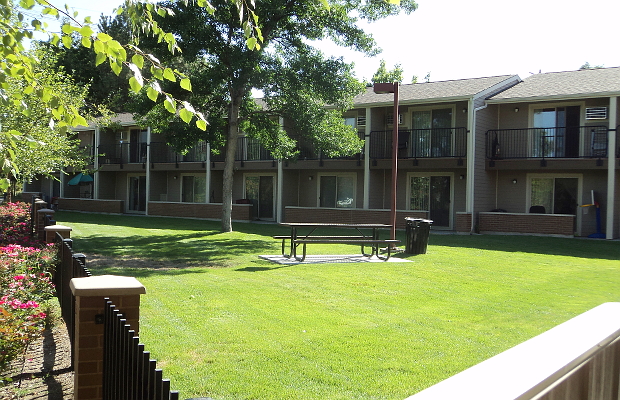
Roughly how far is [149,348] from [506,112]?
2109 cm

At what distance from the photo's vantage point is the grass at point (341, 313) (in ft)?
16.4

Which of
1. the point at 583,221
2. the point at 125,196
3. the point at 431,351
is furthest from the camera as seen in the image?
the point at 125,196

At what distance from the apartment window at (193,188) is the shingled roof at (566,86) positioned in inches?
638

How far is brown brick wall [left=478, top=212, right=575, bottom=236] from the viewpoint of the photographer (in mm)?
20828

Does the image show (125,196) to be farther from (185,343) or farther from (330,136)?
(185,343)

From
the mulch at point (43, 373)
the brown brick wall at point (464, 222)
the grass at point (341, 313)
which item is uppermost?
the brown brick wall at point (464, 222)

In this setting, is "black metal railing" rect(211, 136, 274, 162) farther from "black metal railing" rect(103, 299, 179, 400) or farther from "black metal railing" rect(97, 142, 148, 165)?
"black metal railing" rect(103, 299, 179, 400)

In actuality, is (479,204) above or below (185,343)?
above

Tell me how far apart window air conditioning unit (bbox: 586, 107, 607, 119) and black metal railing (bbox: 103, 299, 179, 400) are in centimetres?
2158

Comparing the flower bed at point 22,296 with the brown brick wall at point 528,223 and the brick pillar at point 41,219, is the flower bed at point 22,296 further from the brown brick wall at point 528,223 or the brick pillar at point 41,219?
the brown brick wall at point 528,223

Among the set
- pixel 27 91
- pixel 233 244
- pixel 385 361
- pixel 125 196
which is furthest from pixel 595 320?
pixel 125 196

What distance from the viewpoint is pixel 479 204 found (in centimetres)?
2291

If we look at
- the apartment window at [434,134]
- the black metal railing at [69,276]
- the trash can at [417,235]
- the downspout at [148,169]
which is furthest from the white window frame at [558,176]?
the downspout at [148,169]

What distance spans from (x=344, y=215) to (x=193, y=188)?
37.1ft
